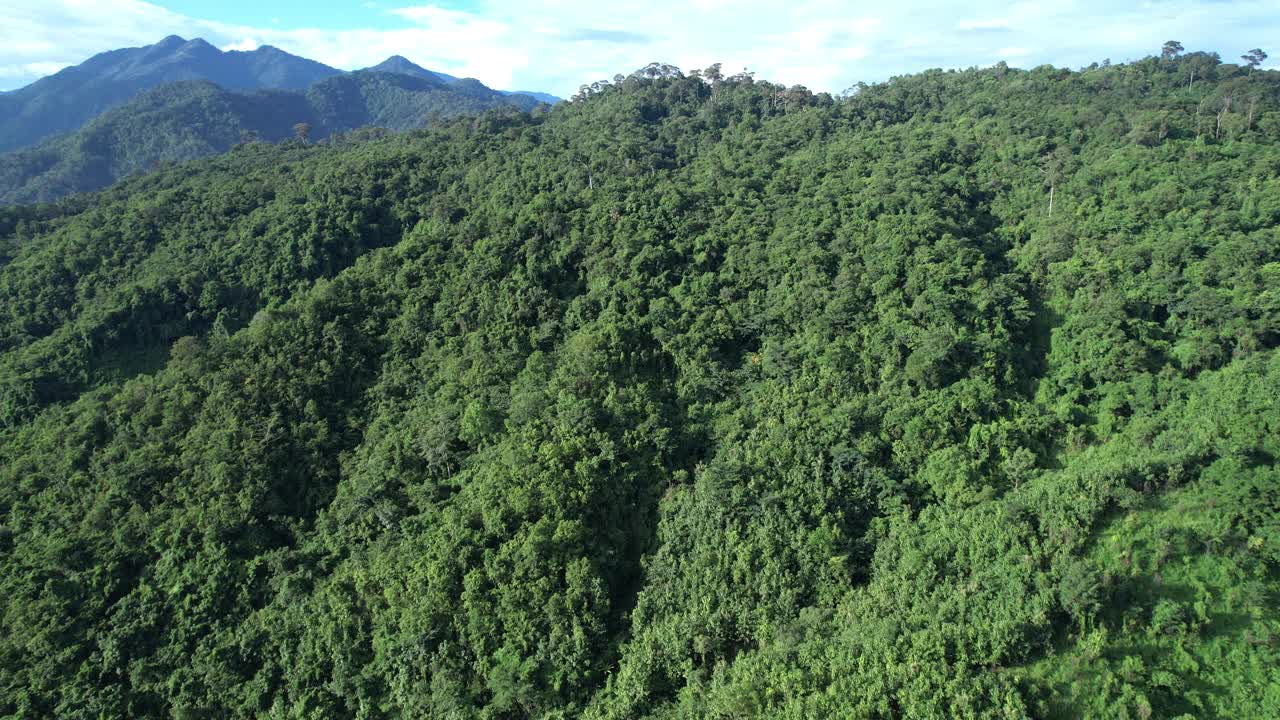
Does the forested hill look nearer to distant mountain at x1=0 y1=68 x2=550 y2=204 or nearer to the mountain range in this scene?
distant mountain at x1=0 y1=68 x2=550 y2=204

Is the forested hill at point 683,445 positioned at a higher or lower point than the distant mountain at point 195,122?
lower

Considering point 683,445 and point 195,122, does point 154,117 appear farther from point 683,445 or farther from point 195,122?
point 683,445

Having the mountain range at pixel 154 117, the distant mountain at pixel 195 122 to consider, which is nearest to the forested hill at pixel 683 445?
the distant mountain at pixel 195 122

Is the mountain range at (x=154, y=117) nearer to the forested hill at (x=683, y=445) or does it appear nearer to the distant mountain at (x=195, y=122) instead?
the distant mountain at (x=195, y=122)

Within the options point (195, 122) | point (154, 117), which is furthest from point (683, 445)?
point (154, 117)

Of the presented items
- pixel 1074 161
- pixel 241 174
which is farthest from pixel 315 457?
pixel 1074 161

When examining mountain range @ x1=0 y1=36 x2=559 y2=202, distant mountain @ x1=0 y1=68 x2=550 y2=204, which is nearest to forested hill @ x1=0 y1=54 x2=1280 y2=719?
distant mountain @ x1=0 y1=68 x2=550 y2=204

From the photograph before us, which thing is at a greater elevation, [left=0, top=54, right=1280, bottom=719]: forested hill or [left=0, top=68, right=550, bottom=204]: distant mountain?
[left=0, top=68, right=550, bottom=204]: distant mountain
